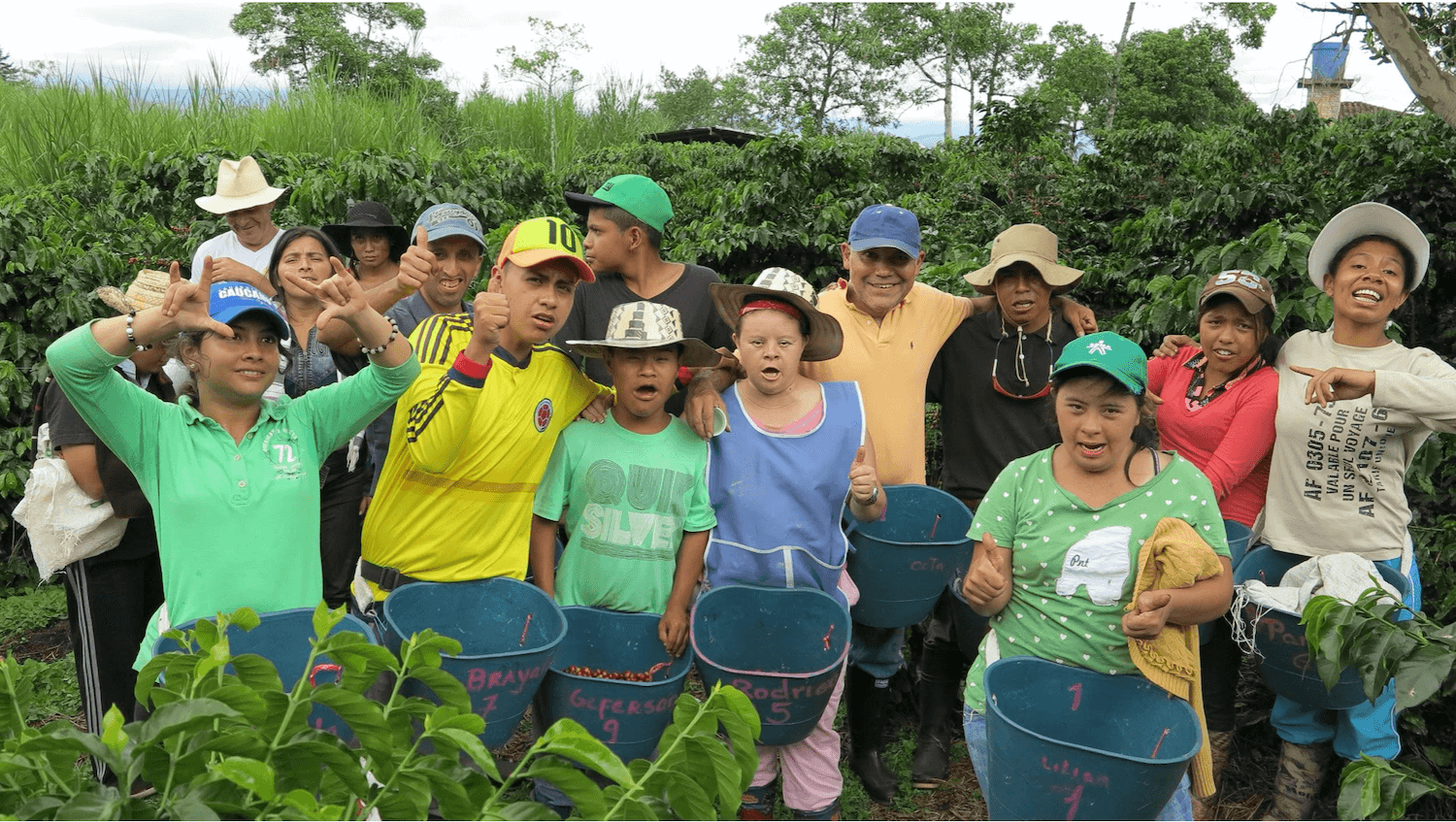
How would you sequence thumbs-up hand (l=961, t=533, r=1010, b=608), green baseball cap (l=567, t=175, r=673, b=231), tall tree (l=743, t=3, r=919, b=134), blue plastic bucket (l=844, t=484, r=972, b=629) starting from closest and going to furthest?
thumbs-up hand (l=961, t=533, r=1010, b=608) < blue plastic bucket (l=844, t=484, r=972, b=629) < green baseball cap (l=567, t=175, r=673, b=231) < tall tree (l=743, t=3, r=919, b=134)

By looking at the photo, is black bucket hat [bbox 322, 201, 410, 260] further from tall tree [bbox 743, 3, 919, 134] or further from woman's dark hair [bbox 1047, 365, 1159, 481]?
tall tree [bbox 743, 3, 919, 134]

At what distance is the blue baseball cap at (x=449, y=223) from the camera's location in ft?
11.9

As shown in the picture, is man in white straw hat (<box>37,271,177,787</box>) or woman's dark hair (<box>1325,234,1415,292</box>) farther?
woman's dark hair (<box>1325,234,1415,292</box>)

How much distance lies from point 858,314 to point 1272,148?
2.92 m

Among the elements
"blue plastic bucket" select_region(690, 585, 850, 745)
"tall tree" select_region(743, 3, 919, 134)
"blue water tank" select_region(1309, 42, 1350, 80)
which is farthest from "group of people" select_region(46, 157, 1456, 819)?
"tall tree" select_region(743, 3, 919, 134)

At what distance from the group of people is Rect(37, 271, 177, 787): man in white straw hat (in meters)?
0.01

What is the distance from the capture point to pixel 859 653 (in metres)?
3.31

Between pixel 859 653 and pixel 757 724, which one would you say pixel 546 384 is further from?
pixel 757 724

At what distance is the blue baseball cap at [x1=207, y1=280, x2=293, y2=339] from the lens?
7.51ft

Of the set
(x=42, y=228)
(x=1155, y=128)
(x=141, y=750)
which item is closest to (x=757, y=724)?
(x=141, y=750)

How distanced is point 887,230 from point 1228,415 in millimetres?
1165

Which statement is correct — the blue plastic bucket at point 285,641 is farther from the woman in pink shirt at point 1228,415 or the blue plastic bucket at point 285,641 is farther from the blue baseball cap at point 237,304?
the woman in pink shirt at point 1228,415

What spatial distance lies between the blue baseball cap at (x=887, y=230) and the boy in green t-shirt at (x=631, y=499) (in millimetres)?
775

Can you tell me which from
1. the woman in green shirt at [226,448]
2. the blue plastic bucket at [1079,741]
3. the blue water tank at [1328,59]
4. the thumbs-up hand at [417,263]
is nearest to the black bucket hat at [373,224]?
the thumbs-up hand at [417,263]
